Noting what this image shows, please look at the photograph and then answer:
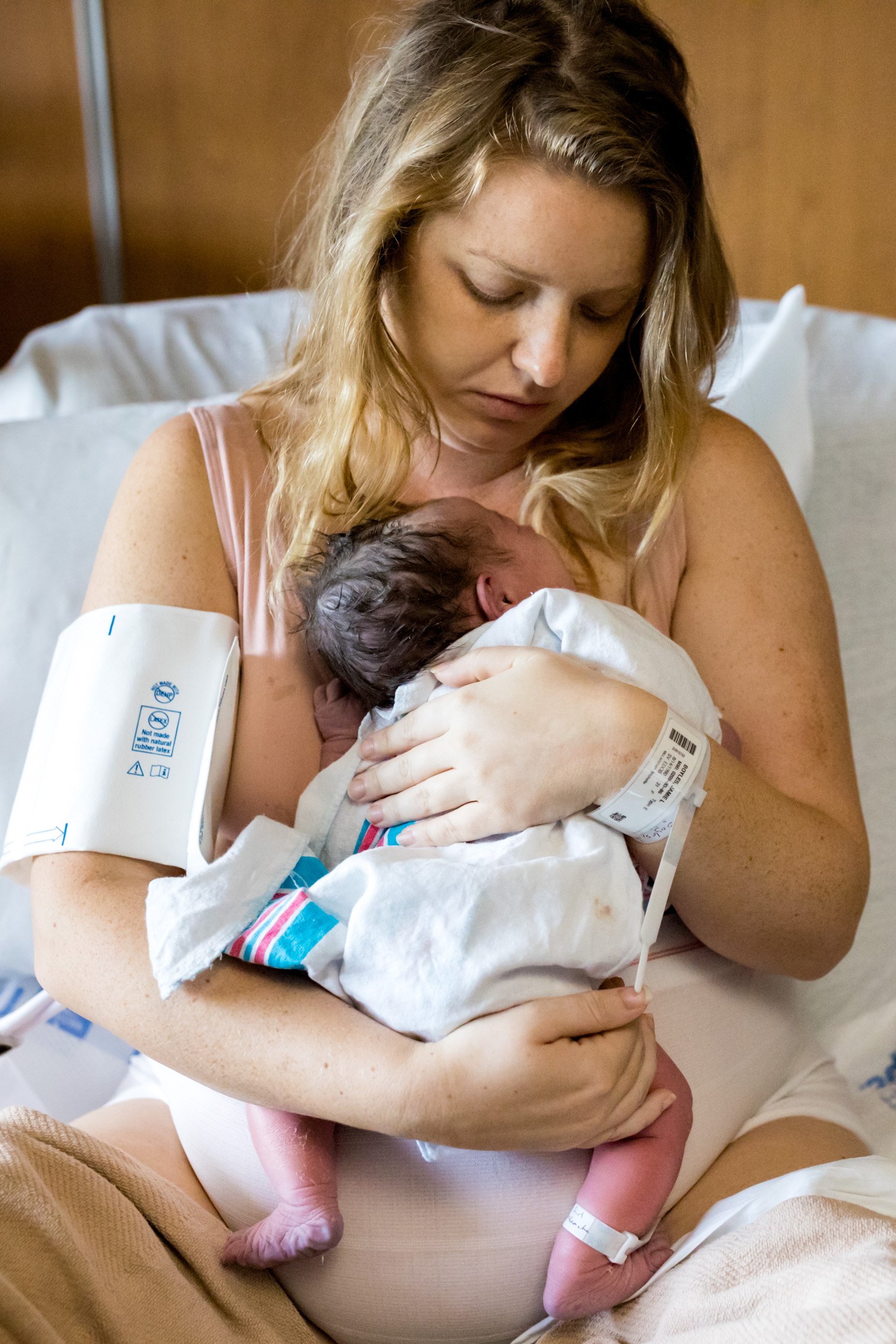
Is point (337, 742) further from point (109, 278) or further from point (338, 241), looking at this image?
point (109, 278)

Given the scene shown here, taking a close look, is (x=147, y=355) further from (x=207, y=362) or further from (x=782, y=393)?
(x=782, y=393)

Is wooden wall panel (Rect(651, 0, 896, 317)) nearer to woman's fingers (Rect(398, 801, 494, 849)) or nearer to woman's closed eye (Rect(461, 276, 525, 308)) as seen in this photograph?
woman's closed eye (Rect(461, 276, 525, 308))

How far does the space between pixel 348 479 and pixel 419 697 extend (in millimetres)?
300

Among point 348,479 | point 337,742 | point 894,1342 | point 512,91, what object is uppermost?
point 512,91

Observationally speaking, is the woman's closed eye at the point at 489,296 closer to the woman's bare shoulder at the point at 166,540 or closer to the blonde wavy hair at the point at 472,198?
the blonde wavy hair at the point at 472,198

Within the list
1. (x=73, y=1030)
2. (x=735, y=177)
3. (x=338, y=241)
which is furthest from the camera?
(x=735, y=177)

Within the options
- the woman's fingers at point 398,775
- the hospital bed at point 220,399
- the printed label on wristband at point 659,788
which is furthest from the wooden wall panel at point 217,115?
the printed label on wristband at point 659,788

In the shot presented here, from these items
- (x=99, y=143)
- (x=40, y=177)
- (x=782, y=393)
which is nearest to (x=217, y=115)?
(x=99, y=143)

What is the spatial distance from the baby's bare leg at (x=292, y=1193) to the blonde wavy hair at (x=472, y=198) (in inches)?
20.4

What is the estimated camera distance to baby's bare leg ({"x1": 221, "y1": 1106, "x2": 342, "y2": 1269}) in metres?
0.96

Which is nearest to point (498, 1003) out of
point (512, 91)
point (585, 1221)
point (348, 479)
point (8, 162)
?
point (585, 1221)

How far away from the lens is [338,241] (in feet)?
4.20

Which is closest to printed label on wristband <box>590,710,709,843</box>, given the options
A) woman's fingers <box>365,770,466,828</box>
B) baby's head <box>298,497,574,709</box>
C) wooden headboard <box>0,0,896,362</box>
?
woman's fingers <box>365,770,466,828</box>

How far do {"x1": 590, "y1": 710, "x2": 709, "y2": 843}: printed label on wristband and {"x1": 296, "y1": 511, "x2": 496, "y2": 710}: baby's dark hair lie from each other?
0.22 m
